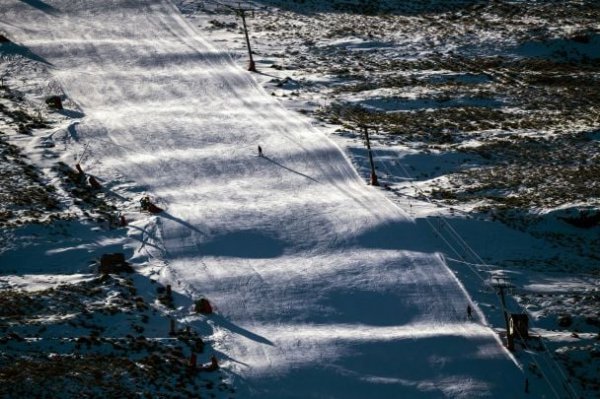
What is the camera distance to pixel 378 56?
38.9 metres

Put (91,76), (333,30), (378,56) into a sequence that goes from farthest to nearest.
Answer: (333,30), (378,56), (91,76)

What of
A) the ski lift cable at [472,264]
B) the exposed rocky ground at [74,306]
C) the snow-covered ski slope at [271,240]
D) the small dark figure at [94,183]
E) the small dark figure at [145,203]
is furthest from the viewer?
the small dark figure at [94,183]

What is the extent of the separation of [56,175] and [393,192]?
48.2 ft

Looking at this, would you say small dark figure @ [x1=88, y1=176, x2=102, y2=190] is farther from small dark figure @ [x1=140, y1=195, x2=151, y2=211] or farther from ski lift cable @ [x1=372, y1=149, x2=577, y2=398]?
ski lift cable @ [x1=372, y1=149, x2=577, y2=398]

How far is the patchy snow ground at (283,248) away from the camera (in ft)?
61.6

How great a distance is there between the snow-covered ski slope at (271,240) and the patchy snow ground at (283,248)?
64 mm

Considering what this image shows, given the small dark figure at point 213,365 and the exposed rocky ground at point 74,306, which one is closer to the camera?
the exposed rocky ground at point 74,306

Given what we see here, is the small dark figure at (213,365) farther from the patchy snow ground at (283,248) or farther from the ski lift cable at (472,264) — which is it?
the ski lift cable at (472,264)

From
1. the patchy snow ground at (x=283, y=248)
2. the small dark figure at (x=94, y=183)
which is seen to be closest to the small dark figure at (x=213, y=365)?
the patchy snow ground at (x=283, y=248)

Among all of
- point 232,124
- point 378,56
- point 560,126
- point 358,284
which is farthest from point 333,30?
point 358,284

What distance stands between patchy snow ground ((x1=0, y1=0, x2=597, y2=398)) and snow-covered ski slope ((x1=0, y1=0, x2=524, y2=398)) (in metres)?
0.06

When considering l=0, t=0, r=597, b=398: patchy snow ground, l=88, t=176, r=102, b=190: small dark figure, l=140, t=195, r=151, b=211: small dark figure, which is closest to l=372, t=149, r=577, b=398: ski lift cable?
l=0, t=0, r=597, b=398: patchy snow ground

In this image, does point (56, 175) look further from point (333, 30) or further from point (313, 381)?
point (333, 30)

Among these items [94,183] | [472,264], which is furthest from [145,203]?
[472,264]
